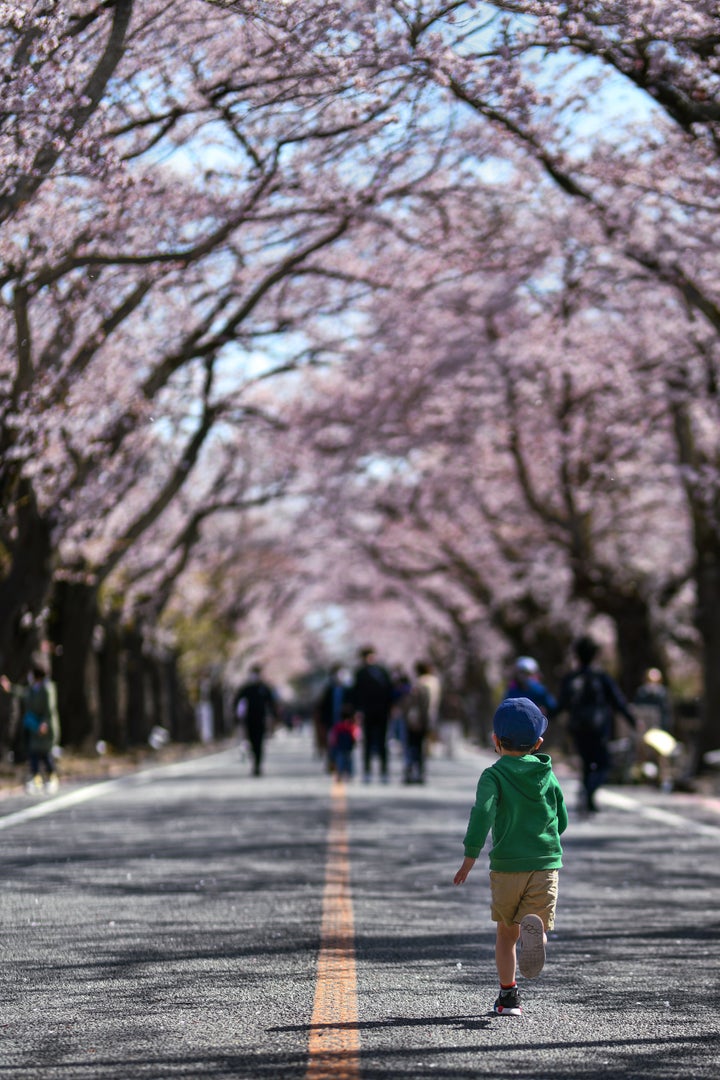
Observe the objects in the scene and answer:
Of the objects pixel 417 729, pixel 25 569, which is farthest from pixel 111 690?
pixel 417 729

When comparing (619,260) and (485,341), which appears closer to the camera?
(619,260)

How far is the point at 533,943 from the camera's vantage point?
6859mm

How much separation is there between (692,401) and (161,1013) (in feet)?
73.5

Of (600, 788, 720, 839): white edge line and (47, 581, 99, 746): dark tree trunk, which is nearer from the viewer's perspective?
(600, 788, 720, 839): white edge line

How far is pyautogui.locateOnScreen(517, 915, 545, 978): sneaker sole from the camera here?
6.85 metres

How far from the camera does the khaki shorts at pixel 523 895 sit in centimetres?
703

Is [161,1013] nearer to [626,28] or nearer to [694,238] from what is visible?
[626,28]

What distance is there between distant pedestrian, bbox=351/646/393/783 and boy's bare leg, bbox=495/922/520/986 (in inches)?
719

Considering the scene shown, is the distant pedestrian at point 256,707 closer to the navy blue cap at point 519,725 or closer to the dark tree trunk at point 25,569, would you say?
the dark tree trunk at point 25,569

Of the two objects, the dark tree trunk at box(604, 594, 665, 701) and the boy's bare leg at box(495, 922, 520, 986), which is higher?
the dark tree trunk at box(604, 594, 665, 701)

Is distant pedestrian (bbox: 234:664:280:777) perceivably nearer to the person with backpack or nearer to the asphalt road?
the person with backpack

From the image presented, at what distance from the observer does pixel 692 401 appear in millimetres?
28141

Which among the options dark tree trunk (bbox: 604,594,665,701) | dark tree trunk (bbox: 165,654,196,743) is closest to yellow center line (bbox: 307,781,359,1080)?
dark tree trunk (bbox: 604,594,665,701)

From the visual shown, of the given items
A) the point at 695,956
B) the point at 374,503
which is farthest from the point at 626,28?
the point at 374,503
